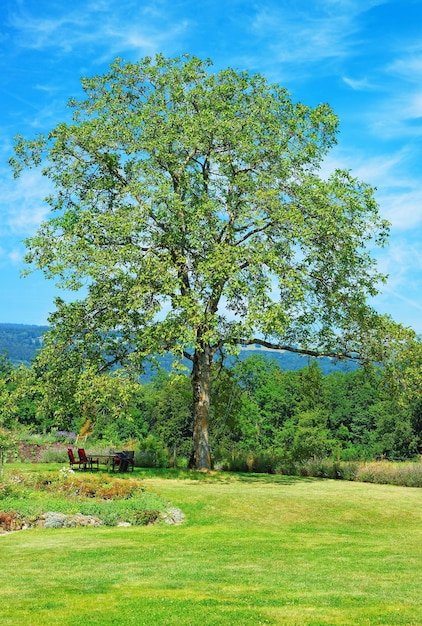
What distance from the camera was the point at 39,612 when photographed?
8.71 m

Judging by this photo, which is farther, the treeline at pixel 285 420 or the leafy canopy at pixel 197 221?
the treeline at pixel 285 420

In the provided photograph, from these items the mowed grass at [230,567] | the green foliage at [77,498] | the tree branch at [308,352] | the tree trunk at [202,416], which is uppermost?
the tree branch at [308,352]

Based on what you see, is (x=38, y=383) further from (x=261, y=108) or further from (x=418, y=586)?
(x=418, y=586)

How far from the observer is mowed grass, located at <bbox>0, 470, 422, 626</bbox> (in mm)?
8680

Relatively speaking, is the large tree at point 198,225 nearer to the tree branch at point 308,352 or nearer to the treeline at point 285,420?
the tree branch at point 308,352

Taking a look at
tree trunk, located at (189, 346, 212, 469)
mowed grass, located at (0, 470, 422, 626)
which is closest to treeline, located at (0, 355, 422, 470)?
tree trunk, located at (189, 346, 212, 469)

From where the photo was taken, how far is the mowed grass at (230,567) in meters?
8.68

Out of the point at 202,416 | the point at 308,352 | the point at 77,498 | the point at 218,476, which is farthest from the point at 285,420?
the point at 77,498

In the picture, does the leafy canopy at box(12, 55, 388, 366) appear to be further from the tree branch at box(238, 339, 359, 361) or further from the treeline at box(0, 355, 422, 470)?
the treeline at box(0, 355, 422, 470)

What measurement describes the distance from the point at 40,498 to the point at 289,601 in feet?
35.4

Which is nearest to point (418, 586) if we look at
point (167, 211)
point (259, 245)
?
point (259, 245)

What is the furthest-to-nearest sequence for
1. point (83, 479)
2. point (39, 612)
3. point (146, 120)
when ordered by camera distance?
point (146, 120), point (83, 479), point (39, 612)

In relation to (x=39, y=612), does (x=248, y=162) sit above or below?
above

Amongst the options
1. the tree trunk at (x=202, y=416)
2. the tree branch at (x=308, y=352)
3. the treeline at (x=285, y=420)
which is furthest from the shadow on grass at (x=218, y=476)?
the treeline at (x=285, y=420)
